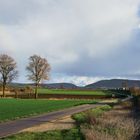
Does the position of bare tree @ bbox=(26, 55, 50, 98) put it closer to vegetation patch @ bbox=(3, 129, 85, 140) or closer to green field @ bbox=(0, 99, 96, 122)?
green field @ bbox=(0, 99, 96, 122)

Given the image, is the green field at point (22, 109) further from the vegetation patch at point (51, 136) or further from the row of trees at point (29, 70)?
the row of trees at point (29, 70)

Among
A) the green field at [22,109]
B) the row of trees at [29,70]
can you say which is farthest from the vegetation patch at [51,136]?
the row of trees at [29,70]

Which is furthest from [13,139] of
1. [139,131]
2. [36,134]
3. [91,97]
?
[91,97]

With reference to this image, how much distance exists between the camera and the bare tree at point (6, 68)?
475ft

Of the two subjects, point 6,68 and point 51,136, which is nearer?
point 51,136

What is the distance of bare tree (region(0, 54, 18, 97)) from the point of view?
144913 mm

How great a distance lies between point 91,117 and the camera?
3638 centimetres

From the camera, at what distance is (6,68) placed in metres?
146

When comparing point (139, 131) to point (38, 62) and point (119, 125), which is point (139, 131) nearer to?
point (119, 125)

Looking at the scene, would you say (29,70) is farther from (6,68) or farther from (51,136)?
(51,136)

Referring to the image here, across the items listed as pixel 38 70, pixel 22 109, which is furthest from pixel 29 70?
pixel 22 109

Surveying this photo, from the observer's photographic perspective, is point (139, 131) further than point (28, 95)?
No

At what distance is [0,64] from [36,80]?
1212cm

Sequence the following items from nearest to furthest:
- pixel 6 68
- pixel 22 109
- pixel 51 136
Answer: pixel 51 136, pixel 22 109, pixel 6 68
